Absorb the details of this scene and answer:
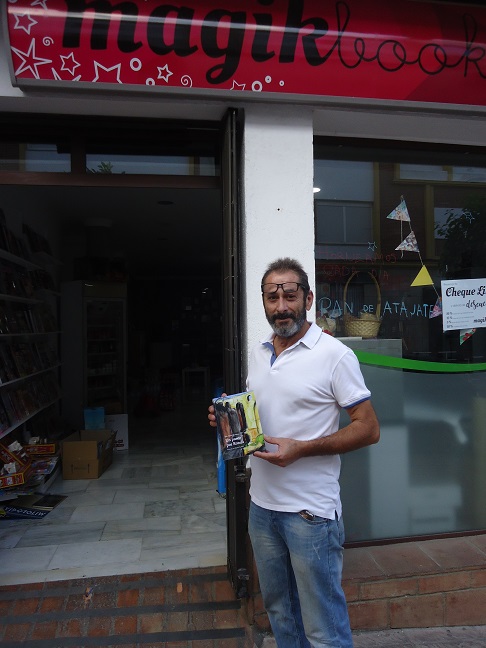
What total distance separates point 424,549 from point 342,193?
2.30m

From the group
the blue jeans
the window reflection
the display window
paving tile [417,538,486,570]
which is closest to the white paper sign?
the display window

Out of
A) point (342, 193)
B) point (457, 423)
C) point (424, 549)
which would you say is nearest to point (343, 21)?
point (342, 193)

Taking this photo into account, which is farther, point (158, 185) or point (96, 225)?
point (96, 225)

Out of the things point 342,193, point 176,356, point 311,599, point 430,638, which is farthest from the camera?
point 176,356

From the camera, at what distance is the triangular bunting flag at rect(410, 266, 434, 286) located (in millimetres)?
3256

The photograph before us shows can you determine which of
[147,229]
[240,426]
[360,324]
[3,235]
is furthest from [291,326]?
[147,229]

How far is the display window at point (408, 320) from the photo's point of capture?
124 inches

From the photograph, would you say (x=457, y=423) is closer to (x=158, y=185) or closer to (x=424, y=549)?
(x=424, y=549)

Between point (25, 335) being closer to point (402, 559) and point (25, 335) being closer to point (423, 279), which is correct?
point (423, 279)

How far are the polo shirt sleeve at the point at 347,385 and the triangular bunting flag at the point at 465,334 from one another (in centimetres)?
180

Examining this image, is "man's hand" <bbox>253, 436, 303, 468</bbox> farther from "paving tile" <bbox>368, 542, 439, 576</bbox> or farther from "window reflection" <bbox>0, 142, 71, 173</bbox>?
"window reflection" <bbox>0, 142, 71, 173</bbox>

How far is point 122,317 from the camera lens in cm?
733

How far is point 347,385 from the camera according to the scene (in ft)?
5.87

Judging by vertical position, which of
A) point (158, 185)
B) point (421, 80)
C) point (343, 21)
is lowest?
point (158, 185)
